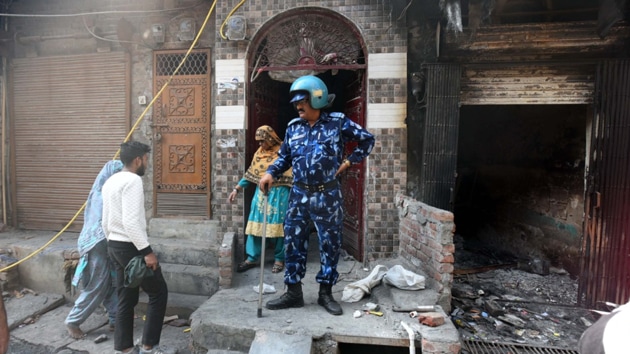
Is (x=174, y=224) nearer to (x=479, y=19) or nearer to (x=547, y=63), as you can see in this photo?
(x=479, y=19)

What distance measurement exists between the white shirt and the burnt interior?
527 centimetres

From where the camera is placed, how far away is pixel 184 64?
18.3 feet

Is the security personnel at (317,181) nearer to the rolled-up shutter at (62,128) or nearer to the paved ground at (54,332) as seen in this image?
the paved ground at (54,332)

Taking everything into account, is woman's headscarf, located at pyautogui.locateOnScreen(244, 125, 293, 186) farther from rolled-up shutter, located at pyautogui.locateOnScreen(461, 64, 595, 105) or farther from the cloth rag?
rolled-up shutter, located at pyautogui.locateOnScreen(461, 64, 595, 105)

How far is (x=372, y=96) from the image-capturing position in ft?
15.3

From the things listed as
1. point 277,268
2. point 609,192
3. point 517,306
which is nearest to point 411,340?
point 277,268

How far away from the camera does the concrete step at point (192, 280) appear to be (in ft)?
15.9

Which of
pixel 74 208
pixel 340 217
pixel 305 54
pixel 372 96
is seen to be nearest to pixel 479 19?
pixel 372 96

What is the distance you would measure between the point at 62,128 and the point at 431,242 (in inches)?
259

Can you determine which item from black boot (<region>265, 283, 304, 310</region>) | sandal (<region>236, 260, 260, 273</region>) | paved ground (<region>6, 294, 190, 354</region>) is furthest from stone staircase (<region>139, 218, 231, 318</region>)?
black boot (<region>265, 283, 304, 310</region>)

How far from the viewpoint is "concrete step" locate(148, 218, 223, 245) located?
5.45 metres

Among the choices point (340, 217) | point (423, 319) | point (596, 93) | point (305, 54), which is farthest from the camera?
point (305, 54)

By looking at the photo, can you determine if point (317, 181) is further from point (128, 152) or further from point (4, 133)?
point (4, 133)

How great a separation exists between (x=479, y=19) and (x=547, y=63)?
4.15 ft
